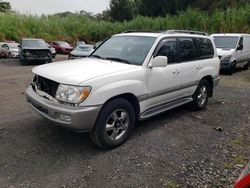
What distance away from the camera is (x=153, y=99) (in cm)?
477

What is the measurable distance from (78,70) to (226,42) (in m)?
11.2

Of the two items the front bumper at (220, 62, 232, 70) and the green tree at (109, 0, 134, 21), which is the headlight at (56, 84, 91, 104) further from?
the green tree at (109, 0, 134, 21)

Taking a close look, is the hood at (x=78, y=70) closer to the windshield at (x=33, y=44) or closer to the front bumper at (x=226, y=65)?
the front bumper at (x=226, y=65)

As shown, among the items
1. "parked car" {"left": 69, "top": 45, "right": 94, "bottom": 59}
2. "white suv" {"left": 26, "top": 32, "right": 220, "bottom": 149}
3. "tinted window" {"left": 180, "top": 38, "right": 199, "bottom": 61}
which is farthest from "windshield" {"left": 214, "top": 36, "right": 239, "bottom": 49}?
"tinted window" {"left": 180, "top": 38, "right": 199, "bottom": 61}

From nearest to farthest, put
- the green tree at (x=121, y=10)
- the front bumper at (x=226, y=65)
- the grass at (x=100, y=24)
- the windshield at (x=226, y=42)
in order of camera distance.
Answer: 1. the front bumper at (x=226, y=65)
2. the windshield at (x=226, y=42)
3. the grass at (x=100, y=24)
4. the green tree at (x=121, y=10)

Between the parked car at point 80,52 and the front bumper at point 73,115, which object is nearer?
the front bumper at point 73,115

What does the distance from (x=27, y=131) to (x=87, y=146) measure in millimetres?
1284

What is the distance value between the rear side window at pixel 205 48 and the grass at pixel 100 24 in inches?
649

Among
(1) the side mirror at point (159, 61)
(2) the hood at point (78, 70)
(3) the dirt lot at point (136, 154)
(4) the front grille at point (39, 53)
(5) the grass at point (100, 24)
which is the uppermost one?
(5) the grass at point (100, 24)

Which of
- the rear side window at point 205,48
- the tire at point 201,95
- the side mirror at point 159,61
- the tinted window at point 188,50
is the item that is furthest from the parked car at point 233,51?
the side mirror at point 159,61

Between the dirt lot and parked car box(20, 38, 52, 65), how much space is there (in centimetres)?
1161

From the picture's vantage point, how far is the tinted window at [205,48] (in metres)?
6.11

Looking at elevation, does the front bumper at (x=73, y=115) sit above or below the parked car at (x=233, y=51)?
below

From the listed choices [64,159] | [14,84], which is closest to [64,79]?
[64,159]
